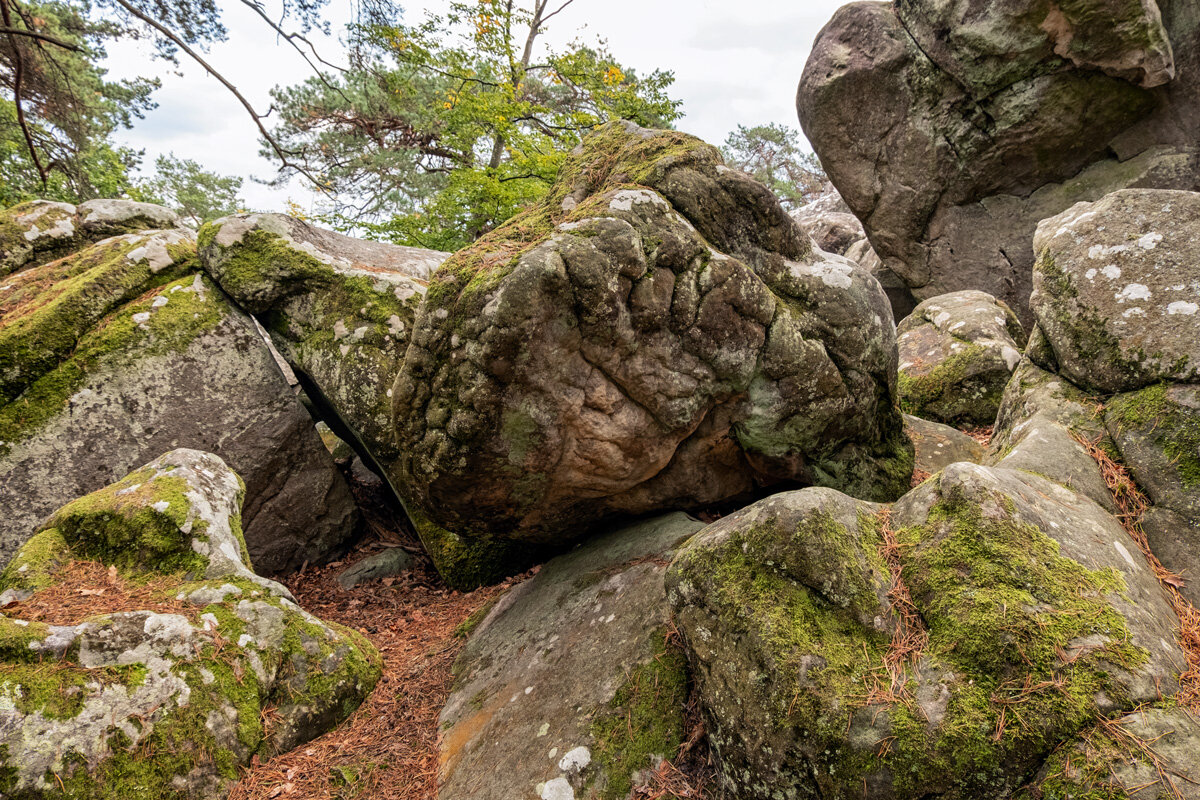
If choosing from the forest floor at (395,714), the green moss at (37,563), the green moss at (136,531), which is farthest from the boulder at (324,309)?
the green moss at (37,563)

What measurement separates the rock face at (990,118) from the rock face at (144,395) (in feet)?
39.3

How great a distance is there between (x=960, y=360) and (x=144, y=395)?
415 inches

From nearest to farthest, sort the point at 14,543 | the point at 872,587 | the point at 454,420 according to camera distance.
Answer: the point at 872,587 → the point at 454,420 → the point at 14,543

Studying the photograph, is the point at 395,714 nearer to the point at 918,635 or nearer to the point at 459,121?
the point at 918,635

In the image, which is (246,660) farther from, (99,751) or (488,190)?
(488,190)

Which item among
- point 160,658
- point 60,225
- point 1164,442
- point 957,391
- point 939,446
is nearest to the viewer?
point 160,658

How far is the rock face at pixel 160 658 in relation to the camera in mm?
3299

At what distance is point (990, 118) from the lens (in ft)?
37.4

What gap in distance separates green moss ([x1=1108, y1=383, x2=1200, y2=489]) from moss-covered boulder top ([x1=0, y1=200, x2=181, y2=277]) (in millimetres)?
11375

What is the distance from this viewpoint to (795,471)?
19.1 feet

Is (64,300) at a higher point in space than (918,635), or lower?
higher

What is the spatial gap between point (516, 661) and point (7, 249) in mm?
9140

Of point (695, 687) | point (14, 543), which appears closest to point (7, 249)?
point (14, 543)

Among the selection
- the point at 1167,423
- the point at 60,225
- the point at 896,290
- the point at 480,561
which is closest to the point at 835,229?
the point at 896,290
